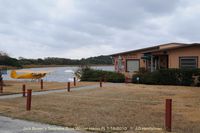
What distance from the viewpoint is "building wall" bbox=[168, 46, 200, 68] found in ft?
95.9

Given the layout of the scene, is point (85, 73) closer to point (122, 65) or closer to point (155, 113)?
point (122, 65)

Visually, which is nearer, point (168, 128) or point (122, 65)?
point (168, 128)

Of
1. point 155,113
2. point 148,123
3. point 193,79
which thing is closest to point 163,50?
point 193,79

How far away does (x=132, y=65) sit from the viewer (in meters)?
35.3

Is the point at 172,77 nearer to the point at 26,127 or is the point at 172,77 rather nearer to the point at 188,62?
the point at 188,62

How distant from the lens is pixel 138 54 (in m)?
35.0

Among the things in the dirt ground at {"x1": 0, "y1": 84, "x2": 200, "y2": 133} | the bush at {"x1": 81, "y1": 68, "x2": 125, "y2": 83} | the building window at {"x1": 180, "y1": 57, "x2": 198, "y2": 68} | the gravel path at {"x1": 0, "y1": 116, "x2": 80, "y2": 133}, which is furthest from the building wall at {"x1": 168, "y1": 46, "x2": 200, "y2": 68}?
the gravel path at {"x1": 0, "y1": 116, "x2": 80, "y2": 133}

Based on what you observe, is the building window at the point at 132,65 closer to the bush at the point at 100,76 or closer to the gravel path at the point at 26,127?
the bush at the point at 100,76

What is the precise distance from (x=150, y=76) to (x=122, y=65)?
734cm

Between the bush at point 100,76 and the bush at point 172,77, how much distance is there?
11.2 ft

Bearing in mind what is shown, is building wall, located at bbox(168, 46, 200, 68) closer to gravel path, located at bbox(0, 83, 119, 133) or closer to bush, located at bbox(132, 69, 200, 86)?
bush, located at bbox(132, 69, 200, 86)

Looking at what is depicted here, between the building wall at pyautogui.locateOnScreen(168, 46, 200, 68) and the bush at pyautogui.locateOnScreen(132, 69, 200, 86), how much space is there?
2442 mm

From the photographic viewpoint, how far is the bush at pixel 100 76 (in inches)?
1274

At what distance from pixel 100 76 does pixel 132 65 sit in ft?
12.9
